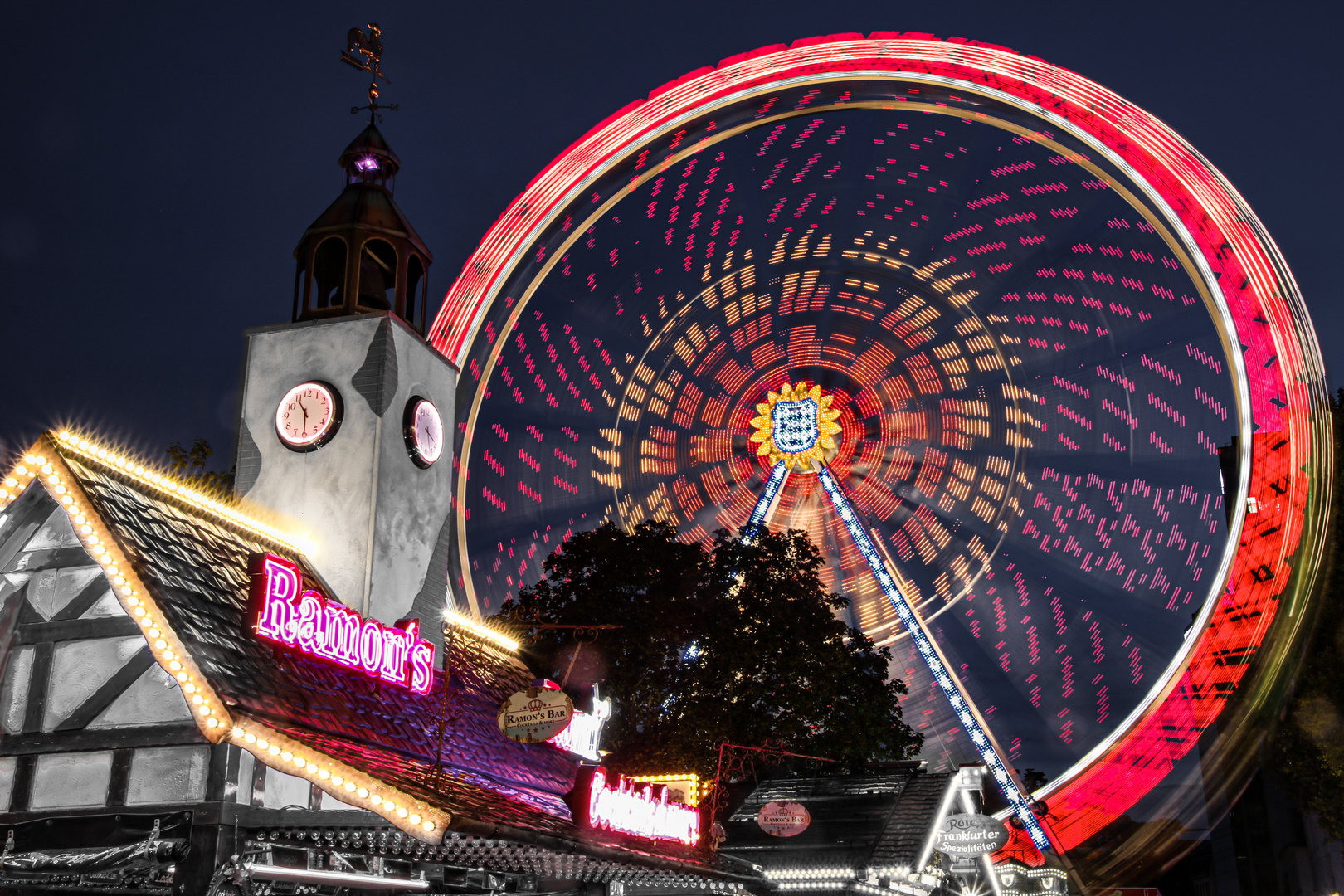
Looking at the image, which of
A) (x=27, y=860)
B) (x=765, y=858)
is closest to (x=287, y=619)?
(x=27, y=860)

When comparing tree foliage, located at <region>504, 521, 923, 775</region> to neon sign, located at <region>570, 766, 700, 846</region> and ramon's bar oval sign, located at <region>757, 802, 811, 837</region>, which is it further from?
neon sign, located at <region>570, 766, 700, 846</region>

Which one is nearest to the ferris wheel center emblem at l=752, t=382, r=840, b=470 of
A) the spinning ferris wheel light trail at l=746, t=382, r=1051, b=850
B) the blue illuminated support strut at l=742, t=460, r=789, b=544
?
the spinning ferris wheel light trail at l=746, t=382, r=1051, b=850

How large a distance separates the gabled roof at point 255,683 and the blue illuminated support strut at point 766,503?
12904mm

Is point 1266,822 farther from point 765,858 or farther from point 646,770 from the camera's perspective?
point 765,858

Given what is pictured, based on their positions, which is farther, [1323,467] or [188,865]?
[1323,467]

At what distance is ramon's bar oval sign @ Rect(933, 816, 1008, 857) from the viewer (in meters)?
17.0

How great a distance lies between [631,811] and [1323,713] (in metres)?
20.9

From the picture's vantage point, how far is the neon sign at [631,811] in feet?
40.1

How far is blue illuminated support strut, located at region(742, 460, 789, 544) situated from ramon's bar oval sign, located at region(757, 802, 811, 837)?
29.6ft

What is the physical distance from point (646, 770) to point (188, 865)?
15.2 meters

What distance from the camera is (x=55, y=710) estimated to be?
9.62 m

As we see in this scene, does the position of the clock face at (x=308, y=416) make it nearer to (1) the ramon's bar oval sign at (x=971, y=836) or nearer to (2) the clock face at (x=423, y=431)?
(2) the clock face at (x=423, y=431)

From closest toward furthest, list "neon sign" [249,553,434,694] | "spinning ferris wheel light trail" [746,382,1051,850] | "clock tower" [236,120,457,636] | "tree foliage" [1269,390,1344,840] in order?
1. "neon sign" [249,553,434,694]
2. "clock tower" [236,120,457,636]
3. "spinning ferris wheel light trail" [746,382,1051,850]
4. "tree foliage" [1269,390,1344,840]

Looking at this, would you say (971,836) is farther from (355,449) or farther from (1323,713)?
(1323,713)
